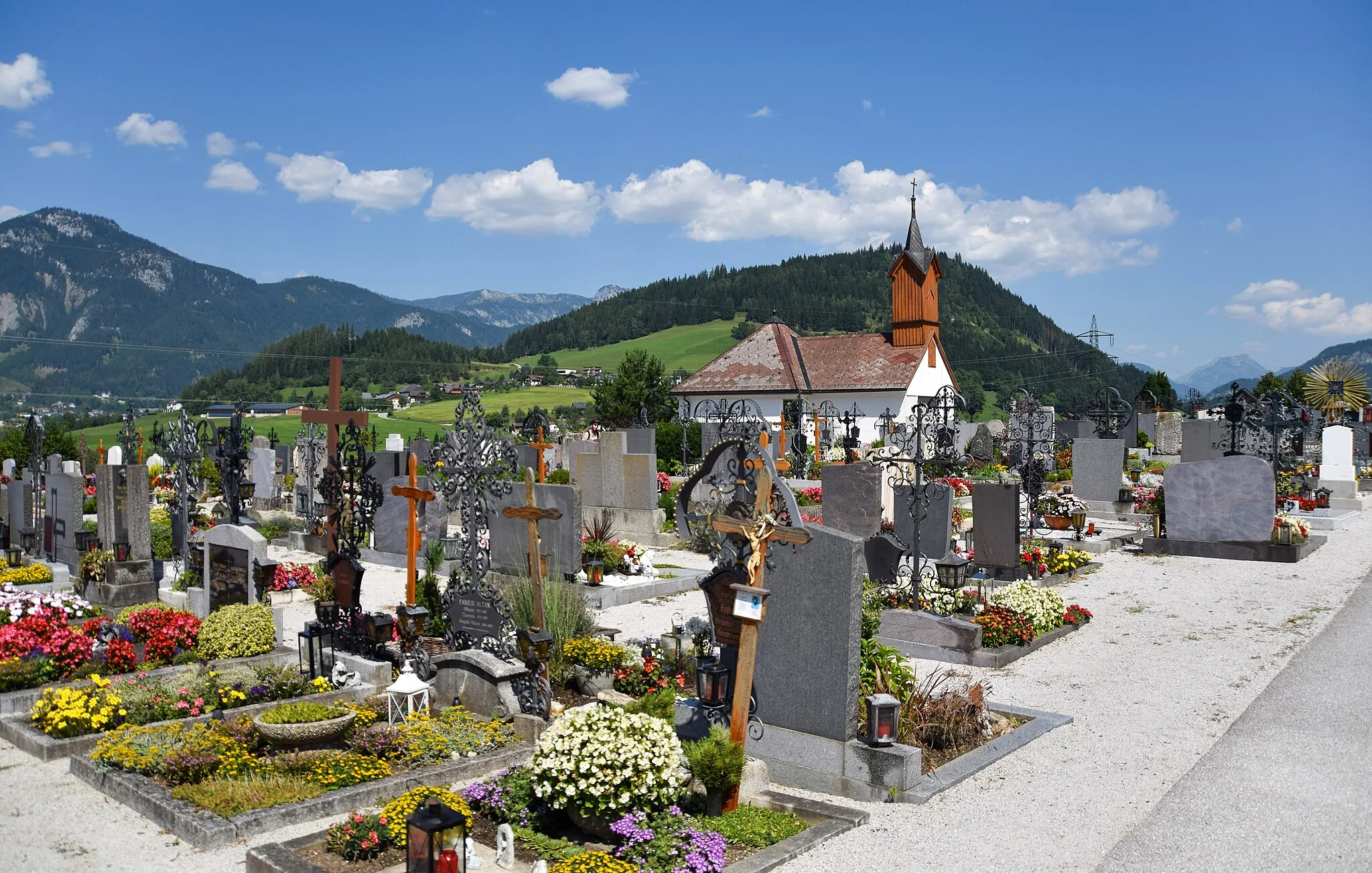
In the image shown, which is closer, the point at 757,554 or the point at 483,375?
the point at 757,554

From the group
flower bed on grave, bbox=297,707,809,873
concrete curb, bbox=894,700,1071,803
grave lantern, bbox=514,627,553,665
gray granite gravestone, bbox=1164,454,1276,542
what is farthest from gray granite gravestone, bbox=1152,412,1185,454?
flower bed on grave, bbox=297,707,809,873

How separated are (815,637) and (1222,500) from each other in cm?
1483

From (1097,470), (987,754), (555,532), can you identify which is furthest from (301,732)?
(1097,470)

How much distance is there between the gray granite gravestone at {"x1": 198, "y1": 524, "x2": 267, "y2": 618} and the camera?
12.8 meters

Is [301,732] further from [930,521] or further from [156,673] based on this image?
[930,521]

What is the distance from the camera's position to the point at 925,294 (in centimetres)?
5409

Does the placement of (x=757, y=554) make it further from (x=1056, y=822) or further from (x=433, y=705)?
(x=433, y=705)

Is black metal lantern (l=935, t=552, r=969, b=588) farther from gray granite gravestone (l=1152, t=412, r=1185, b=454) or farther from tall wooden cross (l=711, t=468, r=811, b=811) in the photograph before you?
gray granite gravestone (l=1152, t=412, r=1185, b=454)

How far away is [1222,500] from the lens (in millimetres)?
19156

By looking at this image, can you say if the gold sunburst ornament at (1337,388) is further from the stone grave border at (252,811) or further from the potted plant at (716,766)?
the stone grave border at (252,811)

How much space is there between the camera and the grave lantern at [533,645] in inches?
398

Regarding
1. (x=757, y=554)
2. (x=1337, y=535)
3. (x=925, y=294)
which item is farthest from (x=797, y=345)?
(x=757, y=554)

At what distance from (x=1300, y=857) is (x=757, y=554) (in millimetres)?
3970

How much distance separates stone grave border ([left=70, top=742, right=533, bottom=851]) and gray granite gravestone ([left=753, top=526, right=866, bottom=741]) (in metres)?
2.37
